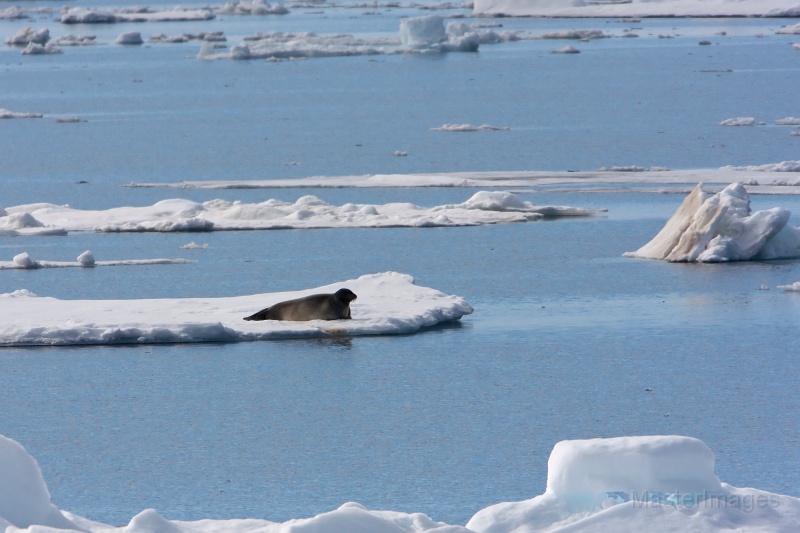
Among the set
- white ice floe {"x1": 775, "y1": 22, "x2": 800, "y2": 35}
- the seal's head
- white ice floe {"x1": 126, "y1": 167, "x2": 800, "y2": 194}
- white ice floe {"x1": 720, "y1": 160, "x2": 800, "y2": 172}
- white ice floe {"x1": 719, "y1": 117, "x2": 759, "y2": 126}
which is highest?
white ice floe {"x1": 775, "y1": 22, "x2": 800, "y2": 35}

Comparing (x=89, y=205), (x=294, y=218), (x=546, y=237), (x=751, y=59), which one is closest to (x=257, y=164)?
(x=89, y=205)

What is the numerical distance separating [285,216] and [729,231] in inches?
156

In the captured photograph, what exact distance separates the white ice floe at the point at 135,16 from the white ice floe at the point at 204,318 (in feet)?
148

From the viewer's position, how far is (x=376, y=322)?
7.54 meters

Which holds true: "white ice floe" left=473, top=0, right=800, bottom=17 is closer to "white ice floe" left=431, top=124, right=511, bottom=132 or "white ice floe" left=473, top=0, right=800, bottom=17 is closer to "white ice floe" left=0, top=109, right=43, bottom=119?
"white ice floe" left=0, top=109, right=43, bottom=119

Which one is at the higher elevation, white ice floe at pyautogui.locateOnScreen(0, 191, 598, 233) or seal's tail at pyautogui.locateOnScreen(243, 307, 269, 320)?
white ice floe at pyautogui.locateOnScreen(0, 191, 598, 233)

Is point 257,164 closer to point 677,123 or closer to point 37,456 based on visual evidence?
point 677,123

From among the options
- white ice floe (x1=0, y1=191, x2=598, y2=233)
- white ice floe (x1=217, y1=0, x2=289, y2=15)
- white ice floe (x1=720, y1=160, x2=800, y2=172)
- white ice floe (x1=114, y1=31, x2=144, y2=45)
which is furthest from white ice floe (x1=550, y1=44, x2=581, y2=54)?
white ice floe (x1=217, y1=0, x2=289, y2=15)

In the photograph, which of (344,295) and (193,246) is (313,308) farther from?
(193,246)

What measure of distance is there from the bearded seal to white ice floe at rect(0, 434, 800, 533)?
3.62m

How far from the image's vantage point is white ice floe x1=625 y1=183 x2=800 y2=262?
374 inches

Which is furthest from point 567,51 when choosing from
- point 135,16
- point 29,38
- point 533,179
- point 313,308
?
point 135,16

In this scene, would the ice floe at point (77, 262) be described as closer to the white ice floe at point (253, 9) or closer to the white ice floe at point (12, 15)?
the white ice floe at point (253, 9)

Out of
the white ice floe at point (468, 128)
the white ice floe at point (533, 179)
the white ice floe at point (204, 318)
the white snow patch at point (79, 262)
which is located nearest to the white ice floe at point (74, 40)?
the white ice floe at point (468, 128)
